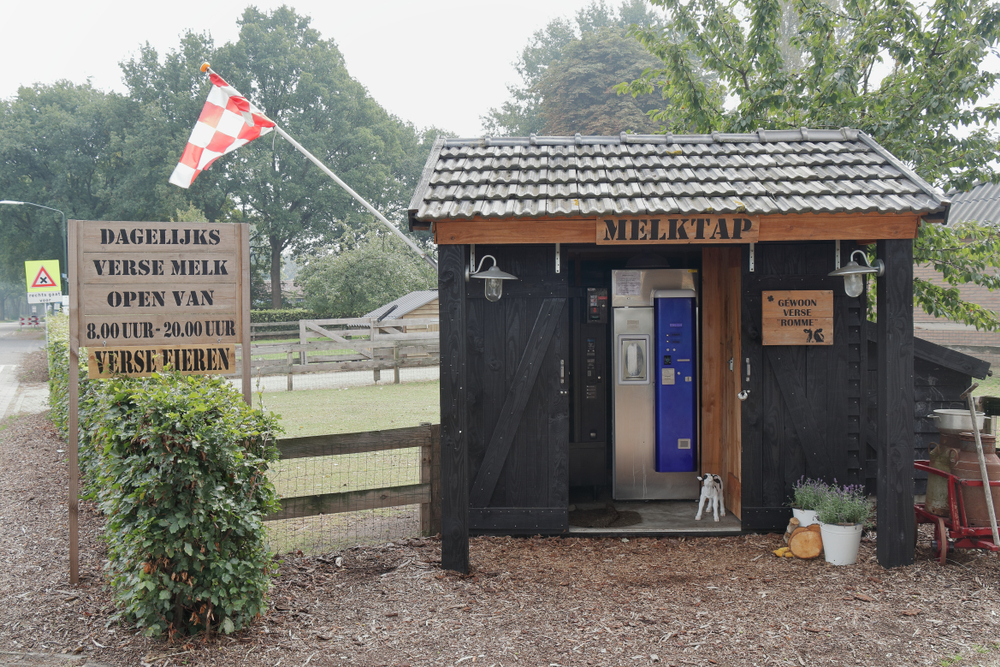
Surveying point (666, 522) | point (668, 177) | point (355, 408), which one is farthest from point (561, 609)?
point (355, 408)

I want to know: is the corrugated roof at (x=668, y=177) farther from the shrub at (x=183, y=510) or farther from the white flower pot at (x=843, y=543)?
the white flower pot at (x=843, y=543)

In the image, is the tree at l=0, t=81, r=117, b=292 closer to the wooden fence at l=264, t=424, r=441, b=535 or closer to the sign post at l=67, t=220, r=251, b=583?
the sign post at l=67, t=220, r=251, b=583

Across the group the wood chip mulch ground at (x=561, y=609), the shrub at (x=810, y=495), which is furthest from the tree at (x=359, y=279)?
the shrub at (x=810, y=495)

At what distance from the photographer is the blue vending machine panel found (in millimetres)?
6398

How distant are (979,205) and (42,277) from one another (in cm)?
2414

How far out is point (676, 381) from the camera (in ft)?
21.3

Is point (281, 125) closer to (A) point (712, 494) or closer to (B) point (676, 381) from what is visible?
(B) point (676, 381)

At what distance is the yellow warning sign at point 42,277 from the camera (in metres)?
17.4

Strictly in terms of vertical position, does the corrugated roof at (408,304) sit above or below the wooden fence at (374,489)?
above

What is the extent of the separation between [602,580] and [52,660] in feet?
10.5

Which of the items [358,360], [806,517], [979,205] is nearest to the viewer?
[806,517]

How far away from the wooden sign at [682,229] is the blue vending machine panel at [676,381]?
154 centimetres

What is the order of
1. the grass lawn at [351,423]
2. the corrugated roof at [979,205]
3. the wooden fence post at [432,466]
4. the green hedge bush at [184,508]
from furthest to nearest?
the corrugated roof at [979,205] < the grass lawn at [351,423] < the wooden fence post at [432,466] < the green hedge bush at [184,508]

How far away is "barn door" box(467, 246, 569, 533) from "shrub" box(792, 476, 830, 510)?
1757 mm
